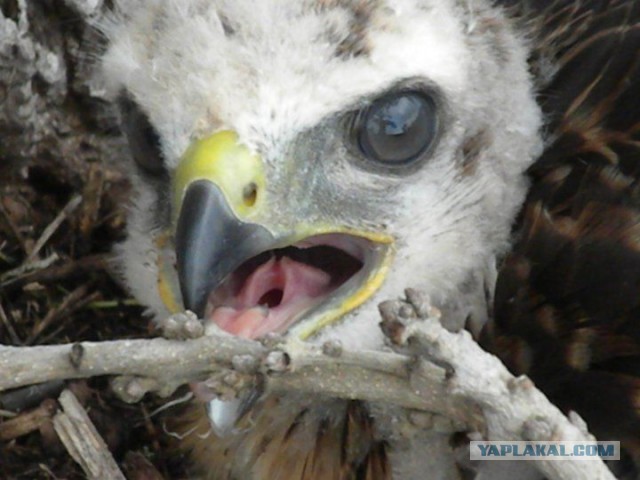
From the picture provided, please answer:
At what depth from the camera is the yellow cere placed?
2.06 m

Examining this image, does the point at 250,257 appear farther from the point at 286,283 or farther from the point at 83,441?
the point at 83,441

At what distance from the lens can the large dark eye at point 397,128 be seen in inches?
87.9

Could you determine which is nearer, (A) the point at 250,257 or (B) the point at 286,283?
(A) the point at 250,257

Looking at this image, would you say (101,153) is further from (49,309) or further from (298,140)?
(298,140)

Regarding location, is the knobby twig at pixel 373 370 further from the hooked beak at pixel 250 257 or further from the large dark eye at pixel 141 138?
the large dark eye at pixel 141 138

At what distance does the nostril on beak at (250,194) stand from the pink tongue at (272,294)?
21 centimetres

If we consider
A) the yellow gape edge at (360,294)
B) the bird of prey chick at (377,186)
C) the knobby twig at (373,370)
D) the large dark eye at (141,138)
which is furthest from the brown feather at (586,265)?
the large dark eye at (141,138)

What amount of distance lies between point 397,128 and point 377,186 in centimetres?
12

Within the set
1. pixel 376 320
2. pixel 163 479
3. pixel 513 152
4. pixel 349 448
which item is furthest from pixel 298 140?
pixel 163 479

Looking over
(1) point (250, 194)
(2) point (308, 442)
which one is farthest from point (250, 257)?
(2) point (308, 442)

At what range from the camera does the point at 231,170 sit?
2.06m

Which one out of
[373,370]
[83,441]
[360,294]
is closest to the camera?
[373,370]

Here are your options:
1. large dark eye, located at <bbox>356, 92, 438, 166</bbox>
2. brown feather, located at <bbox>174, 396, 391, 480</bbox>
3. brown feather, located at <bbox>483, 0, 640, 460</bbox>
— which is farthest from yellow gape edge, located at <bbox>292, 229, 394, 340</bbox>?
brown feather, located at <bbox>174, 396, 391, 480</bbox>

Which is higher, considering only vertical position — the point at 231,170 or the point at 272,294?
the point at 231,170
